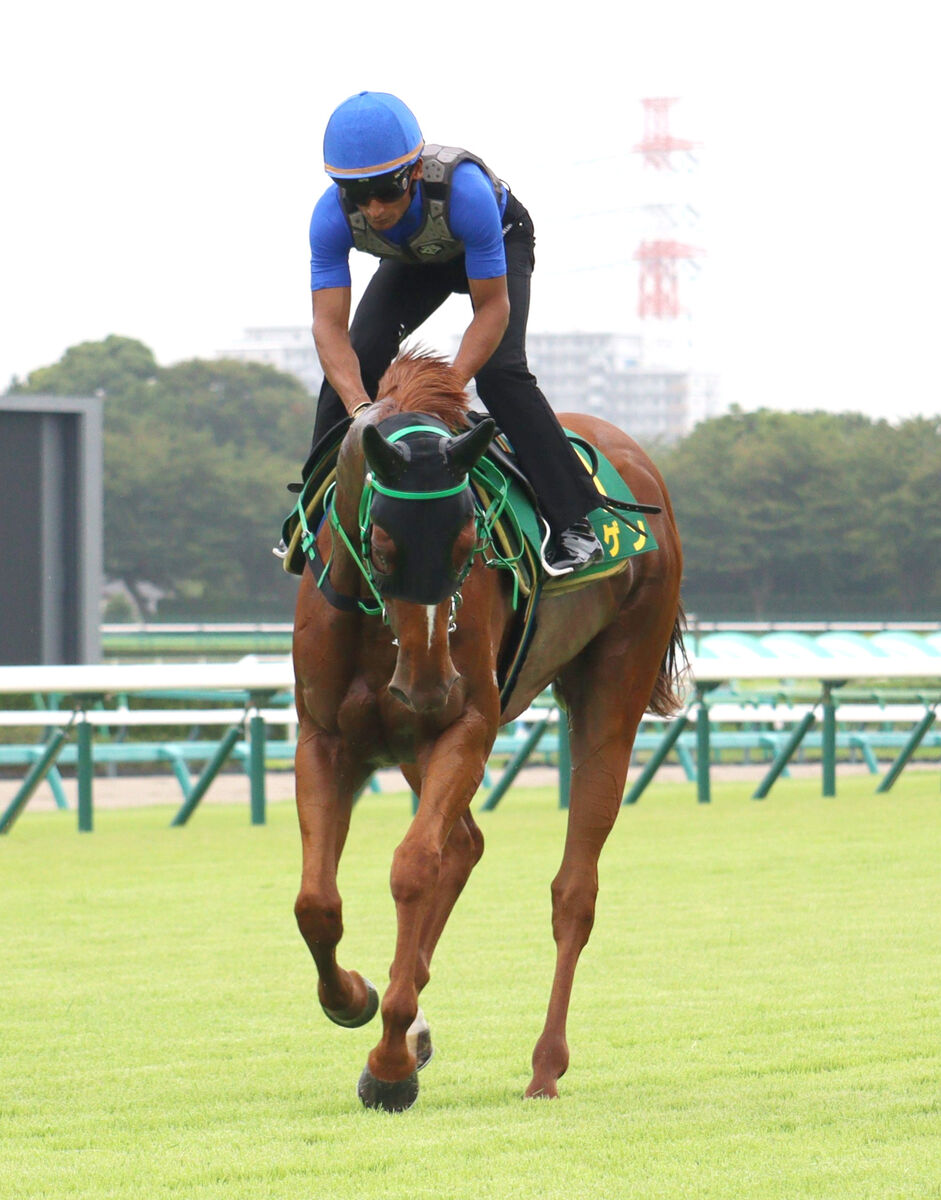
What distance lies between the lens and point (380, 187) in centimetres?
459

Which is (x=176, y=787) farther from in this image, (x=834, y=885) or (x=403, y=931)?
(x=403, y=931)

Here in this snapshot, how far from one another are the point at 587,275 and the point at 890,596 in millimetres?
92012

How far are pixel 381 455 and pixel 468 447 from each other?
8.0 inches

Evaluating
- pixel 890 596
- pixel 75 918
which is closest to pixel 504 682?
pixel 75 918

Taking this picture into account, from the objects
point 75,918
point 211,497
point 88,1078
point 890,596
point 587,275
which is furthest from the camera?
point 587,275

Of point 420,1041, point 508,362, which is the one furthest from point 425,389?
point 420,1041

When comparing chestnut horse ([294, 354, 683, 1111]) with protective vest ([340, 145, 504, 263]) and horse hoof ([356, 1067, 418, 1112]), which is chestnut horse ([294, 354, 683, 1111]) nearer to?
horse hoof ([356, 1067, 418, 1112])

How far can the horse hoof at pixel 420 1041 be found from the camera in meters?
4.57

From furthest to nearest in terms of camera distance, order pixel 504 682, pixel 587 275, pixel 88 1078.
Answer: pixel 587 275
pixel 504 682
pixel 88 1078

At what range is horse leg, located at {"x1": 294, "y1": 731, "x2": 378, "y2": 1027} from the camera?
4.37m

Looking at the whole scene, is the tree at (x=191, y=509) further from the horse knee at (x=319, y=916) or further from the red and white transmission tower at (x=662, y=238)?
the red and white transmission tower at (x=662, y=238)

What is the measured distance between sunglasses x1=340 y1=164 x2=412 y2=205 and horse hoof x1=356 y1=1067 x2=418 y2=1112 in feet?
6.71

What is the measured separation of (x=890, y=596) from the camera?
50.2 metres

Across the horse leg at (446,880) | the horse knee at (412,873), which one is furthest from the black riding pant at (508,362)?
the horse knee at (412,873)
